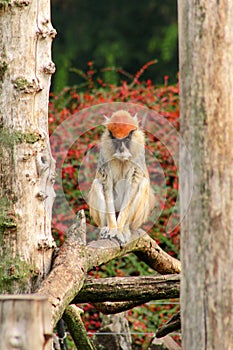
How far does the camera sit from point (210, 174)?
3.67 metres

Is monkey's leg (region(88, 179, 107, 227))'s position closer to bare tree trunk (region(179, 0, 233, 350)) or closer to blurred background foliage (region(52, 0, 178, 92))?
bare tree trunk (region(179, 0, 233, 350))

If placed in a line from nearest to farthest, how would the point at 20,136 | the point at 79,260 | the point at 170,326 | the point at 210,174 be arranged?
the point at 210,174
the point at 20,136
the point at 79,260
the point at 170,326

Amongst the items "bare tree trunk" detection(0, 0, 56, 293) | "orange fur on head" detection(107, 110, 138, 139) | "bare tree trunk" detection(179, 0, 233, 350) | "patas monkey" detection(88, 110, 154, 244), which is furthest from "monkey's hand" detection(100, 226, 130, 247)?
"bare tree trunk" detection(179, 0, 233, 350)

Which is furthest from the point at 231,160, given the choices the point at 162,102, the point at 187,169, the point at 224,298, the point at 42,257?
the point at 162,102

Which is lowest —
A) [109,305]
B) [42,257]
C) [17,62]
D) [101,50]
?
[109,305]

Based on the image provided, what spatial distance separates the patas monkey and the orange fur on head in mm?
35

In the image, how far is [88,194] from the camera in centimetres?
649

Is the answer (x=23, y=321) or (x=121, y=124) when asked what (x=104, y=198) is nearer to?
(x=121, y=124)

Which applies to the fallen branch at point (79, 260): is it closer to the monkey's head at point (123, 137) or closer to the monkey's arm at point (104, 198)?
the monkey's arm at point (104, 198)

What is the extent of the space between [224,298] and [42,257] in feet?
4.76

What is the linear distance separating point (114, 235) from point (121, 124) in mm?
790

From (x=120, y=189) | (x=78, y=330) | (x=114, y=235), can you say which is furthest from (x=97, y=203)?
(x=78, y=330)

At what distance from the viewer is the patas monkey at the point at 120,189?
595 cm

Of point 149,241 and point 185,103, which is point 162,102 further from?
point 185,103
